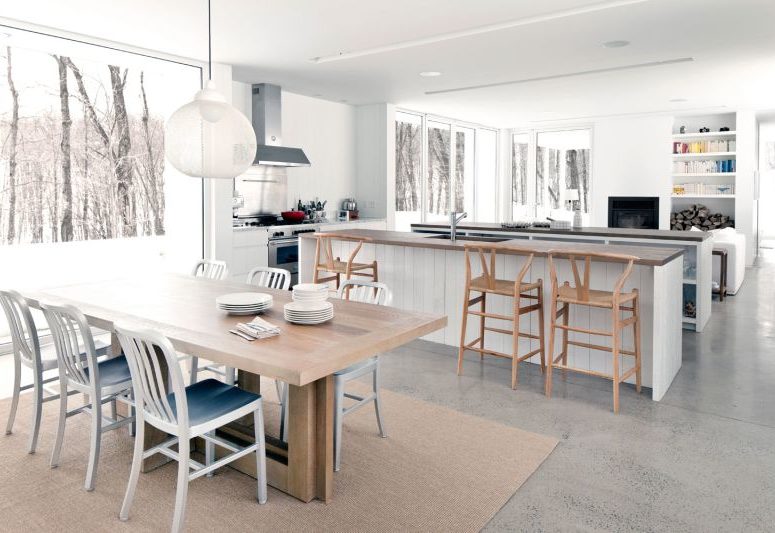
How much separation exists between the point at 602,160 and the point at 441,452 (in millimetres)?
8982

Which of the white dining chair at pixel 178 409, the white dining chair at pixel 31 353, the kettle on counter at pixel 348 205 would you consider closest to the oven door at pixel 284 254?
the kettle on counter at pixel 348 205

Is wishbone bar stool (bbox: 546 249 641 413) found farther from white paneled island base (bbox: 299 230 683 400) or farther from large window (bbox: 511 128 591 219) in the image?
large window (bbox: 511 128 591 219)

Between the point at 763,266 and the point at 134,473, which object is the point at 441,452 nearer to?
the point at 134,473

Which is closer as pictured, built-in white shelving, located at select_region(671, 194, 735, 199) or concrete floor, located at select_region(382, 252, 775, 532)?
concrete floor, located at select_region(382, 252, 775, 532)

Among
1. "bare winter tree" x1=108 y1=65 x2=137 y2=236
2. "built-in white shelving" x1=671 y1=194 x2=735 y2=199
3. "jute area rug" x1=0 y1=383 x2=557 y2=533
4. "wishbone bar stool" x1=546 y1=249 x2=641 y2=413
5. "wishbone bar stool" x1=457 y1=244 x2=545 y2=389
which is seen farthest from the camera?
"built-in white shelving" x1=671 y1=194 x2=735 y2=199

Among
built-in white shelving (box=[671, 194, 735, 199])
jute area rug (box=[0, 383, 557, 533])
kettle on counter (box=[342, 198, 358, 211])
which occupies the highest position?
built-in white shelving (box=[671, 194, 735, 199])

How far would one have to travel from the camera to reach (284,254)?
23.5ft

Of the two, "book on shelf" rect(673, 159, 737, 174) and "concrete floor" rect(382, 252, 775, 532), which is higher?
"book on shelf" rect(673, 159, 737, 174)

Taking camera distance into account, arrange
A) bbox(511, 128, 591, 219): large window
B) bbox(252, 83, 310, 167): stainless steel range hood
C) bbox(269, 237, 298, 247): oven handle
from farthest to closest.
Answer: bbox(511, 128, 591, 219): large window → bbox(252, 83, 310, 167): stainless steel range hood → bbox(269, 237, 298, 247): oven handle

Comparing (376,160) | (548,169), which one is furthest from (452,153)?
(376,160)

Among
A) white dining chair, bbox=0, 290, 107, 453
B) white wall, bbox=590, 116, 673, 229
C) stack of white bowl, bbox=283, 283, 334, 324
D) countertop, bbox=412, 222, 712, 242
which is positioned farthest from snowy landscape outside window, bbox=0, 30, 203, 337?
white wall, bbox=590, 116, 673, 229

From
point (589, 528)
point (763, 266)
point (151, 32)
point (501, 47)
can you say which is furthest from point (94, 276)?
point (763, 266)

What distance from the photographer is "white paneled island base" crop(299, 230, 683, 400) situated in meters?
3.87

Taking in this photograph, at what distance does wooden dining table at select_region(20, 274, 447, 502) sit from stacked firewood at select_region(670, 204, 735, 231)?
9007 millimetres
